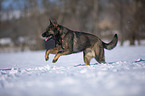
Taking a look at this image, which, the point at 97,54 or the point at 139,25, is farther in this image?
the point at 139,25

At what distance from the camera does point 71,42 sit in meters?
4.66

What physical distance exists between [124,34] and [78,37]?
18.7 m

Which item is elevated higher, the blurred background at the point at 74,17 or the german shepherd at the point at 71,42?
the blurred background at the point at 74,17

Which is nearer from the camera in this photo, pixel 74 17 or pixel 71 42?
pixel 71 42

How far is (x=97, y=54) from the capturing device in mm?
4844

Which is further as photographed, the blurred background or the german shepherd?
the blurred background

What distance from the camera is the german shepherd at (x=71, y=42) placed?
180 inches

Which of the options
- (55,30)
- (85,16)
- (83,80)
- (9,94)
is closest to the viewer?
(9,94)

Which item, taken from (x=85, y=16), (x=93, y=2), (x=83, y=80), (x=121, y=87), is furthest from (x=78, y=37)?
(x=85, y=16)

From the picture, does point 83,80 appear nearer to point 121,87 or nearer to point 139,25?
point 121,87

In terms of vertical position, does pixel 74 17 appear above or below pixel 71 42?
above

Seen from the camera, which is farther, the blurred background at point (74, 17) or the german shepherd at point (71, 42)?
the blurred background at point (74, 17)

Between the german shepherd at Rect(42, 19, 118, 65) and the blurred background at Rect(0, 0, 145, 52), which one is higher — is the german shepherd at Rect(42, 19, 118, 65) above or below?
below

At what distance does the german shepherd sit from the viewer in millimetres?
4582
